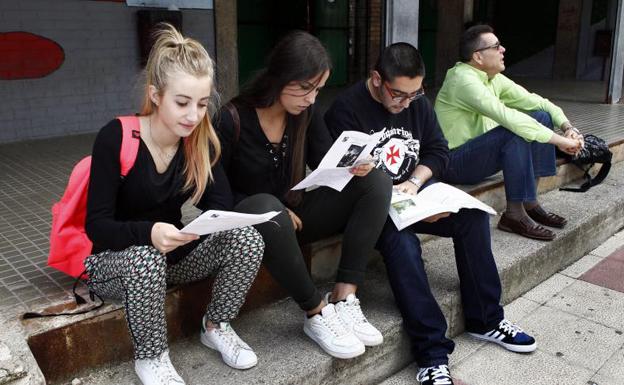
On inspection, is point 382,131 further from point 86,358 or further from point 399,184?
point 86,358

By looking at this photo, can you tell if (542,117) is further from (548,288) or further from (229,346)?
(229,346)

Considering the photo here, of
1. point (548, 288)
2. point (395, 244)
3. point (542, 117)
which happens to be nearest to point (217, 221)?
point (395, 244)

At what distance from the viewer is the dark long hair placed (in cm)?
228

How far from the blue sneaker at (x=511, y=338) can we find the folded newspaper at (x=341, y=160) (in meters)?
1.06

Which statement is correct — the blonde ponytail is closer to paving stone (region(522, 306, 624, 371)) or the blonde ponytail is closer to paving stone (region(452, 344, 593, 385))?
paving stone (region(452, 344, 593, 385))

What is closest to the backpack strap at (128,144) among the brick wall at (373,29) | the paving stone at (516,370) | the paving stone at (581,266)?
the paving stone at (516,370)

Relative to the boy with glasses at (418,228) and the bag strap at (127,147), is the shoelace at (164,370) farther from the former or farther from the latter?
the boy with glasses at (418,228)

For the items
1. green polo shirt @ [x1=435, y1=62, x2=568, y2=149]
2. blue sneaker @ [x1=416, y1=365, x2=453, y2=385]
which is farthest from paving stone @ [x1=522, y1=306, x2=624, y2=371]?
green polo shirt @ [x1=435, y1=62, x2=568, y2=149]

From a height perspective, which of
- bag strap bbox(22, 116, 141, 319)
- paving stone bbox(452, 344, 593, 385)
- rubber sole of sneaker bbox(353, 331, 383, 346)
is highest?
bag strap bbox(22, 116, 141, 319)

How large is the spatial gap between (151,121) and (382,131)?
1.17 metres

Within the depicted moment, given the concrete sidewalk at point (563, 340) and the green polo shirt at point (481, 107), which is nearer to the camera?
the concrete sidewalk at point (563, 340)

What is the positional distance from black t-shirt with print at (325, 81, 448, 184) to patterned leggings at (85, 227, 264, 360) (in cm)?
95

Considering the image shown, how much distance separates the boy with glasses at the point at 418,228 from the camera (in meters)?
2.53

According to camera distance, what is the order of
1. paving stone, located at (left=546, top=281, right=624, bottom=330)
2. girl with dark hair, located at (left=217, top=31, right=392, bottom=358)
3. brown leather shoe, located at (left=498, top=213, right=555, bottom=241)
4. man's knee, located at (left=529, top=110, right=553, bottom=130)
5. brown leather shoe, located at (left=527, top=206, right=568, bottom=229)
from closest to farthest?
girl with dark hair, located at (left=217, top=31, right=392, bottom=358), paving stone, located at (left=546, top=281, right=624, bottom=330), brown leather shoe, located at (left=498, top=213, right=555, bottom=241), brown leather shoe, located at (left=527, top=206, right=568, bottom=229), man's knee, located at (left=529, top=110, right=553, bottom=130)
